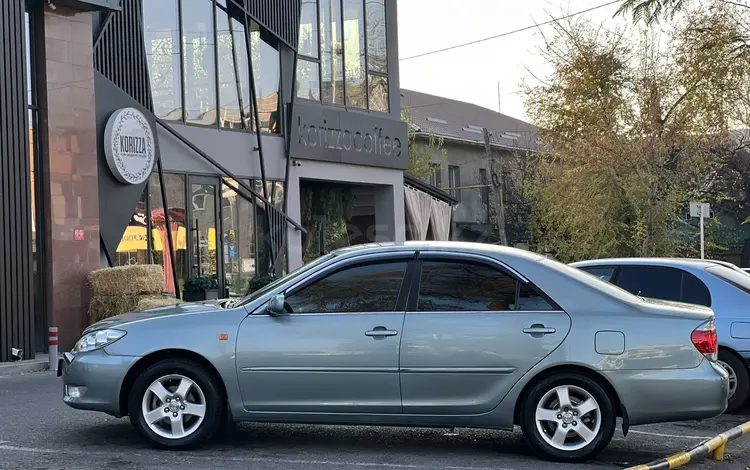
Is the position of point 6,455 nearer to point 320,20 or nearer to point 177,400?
point 177,400

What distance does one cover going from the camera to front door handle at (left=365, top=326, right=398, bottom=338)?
23.2ft

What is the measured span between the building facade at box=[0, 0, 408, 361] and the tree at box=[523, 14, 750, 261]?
14.6ft

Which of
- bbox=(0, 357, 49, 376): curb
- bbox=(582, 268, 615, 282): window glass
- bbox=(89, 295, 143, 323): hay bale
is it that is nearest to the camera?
bbox=(582, 268, 615, 282): window glass

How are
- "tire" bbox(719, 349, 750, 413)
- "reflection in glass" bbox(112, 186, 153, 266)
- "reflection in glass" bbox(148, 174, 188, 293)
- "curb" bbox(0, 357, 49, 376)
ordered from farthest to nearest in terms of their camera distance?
1. "reflection in glass" bbox(148, 174, 188, 293)
2. "reflection in glass" bbox(112, 186, 153, 266)
3. "curb" bbox(0, 357, 49, 376)
4. "tire" bbox(719, 349, 750, 413)

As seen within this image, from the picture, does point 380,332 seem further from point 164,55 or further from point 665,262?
point 164,55

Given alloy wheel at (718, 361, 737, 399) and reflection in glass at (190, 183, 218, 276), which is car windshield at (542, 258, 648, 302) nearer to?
alloy wheel at (718, 361, 737, 399)

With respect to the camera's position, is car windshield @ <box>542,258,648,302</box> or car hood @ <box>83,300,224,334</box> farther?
car hood @ <box>83,300,224,334</box>

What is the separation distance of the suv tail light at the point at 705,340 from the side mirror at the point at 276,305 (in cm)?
294

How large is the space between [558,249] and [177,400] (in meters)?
26.4

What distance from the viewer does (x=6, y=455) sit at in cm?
708

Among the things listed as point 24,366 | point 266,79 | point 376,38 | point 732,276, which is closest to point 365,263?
point 732,276

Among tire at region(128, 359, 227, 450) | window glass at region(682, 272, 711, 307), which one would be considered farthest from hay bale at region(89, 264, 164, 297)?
window glass at region(682, 272, 711, 307)

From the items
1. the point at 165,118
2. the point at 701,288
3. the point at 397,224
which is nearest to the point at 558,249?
the point at 397,224

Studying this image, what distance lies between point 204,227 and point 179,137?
2234 millimetres
